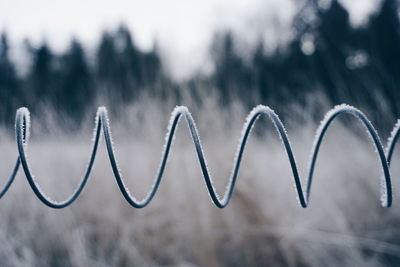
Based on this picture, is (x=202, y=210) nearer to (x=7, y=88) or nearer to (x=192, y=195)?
(x=192, y=195)

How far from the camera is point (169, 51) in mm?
1850

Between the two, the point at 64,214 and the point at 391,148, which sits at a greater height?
the point at 391,148

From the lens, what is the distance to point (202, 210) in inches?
43.9

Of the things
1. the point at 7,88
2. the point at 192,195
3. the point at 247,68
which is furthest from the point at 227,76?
the point at 247,68

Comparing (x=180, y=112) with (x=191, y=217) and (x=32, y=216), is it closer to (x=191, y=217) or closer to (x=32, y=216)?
(x=191, y=217)

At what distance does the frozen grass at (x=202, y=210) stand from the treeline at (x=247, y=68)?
0.70 feet

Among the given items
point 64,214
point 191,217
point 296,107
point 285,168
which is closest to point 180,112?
point 191,217

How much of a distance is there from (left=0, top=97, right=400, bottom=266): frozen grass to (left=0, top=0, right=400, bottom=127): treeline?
21 centimetres

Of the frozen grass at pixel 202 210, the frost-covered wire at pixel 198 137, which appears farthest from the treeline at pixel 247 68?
the frost-covered wire at pixel 198 137

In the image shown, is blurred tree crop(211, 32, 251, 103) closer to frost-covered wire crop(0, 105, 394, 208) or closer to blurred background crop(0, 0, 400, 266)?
blurred background crop(0, 0, 400, 266)

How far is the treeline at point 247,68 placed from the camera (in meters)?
1.85

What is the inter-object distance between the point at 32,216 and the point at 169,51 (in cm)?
103

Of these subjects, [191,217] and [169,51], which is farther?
[169,51]

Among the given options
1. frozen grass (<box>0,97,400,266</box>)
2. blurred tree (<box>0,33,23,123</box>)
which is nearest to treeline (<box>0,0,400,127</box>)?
blurred tree (<box>0,33,23,123</box>)
